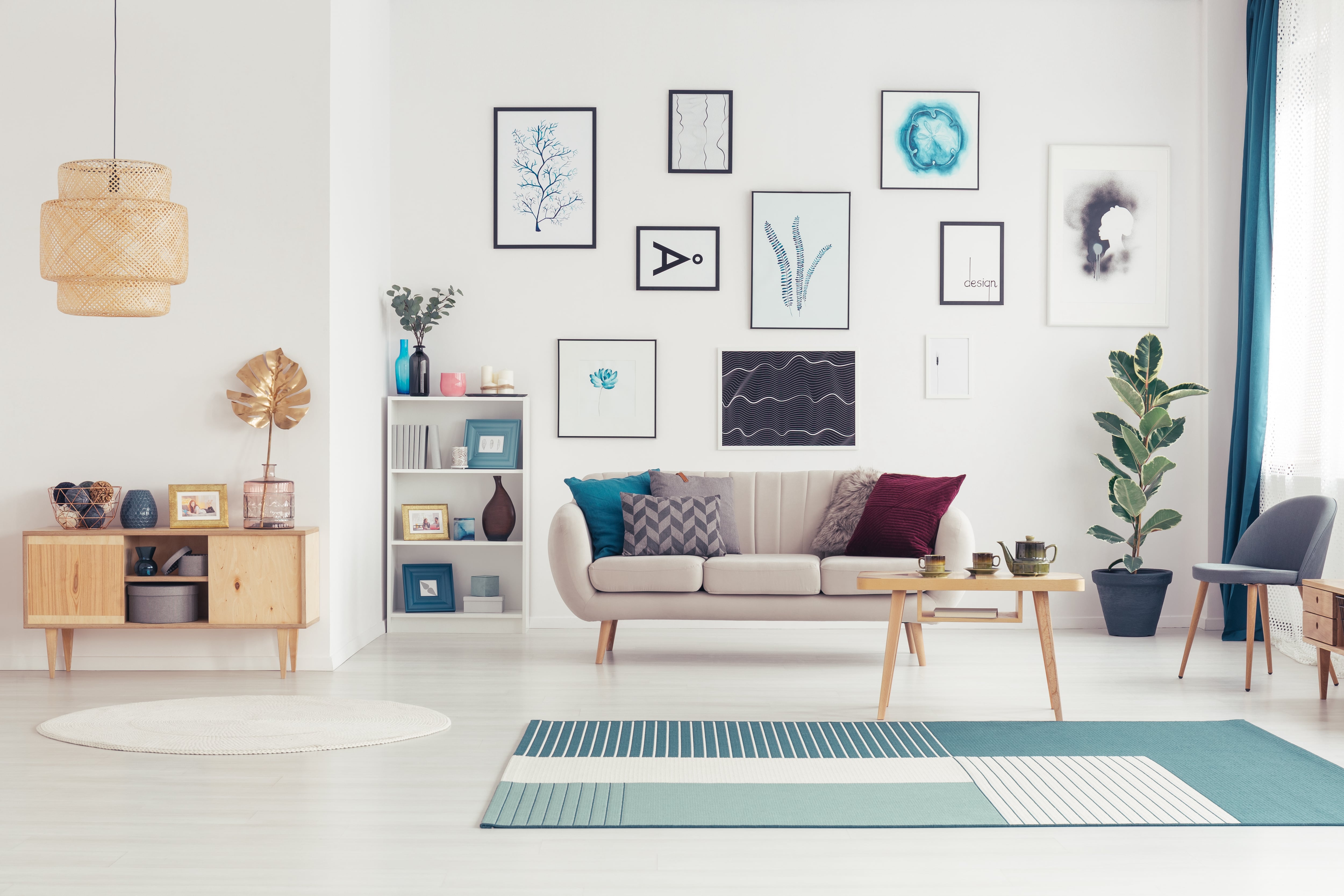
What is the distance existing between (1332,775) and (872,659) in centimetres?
215

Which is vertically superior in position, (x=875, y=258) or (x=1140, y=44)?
(x=1140, y=44)

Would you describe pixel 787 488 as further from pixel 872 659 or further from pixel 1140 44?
pixel 1140 44

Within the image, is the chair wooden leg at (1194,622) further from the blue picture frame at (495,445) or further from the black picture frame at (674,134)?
the blue picture frame at (495,445)

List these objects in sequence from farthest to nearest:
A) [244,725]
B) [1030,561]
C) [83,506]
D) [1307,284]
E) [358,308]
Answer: [358,308] < [1307,284] < [83,506] < [1030,561] < [244,725]

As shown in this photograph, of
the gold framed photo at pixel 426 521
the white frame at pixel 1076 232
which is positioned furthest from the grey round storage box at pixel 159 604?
the white frame at pixel 1076 232

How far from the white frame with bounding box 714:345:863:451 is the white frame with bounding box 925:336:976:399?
1.20 feet

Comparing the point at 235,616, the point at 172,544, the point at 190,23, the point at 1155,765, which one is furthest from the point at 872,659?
the point at 190,23

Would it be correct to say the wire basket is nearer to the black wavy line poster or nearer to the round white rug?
the round white rug

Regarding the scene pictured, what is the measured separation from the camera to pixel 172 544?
4691mm

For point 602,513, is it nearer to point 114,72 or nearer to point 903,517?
point 903,517

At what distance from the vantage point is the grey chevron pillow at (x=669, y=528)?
489cm

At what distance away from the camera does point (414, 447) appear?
5.77 metres

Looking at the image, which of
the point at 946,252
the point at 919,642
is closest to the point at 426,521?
the point at 919,642

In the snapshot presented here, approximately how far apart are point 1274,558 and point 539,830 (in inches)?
138
